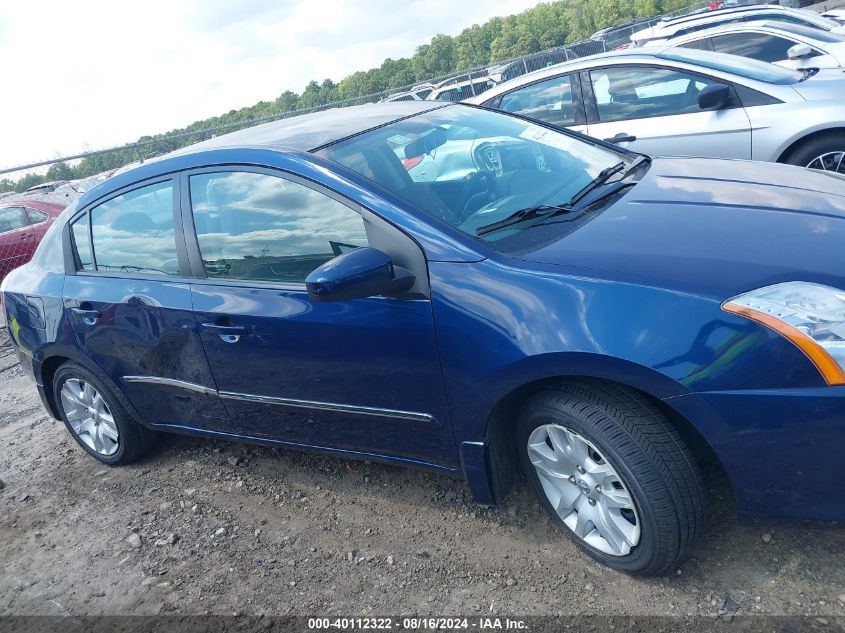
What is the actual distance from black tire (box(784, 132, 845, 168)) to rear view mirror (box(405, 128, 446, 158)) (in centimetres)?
346

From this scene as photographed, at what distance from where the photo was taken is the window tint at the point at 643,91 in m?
6.09

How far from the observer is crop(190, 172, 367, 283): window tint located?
2.92 meters

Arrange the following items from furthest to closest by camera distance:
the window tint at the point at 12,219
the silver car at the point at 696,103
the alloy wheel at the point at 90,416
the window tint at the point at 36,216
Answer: the window tint at the point at 36,216, the window tint at the point at 12,219, the silver car at the point at 696,103, the alloy wheel at the point at 90,416

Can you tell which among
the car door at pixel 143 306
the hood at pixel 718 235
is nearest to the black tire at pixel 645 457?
the hood at pixel 718 235

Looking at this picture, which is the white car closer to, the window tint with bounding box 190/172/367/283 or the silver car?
the silver car

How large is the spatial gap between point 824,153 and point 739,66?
110cm

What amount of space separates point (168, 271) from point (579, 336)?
2.02 metres

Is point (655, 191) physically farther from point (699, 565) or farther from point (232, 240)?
point (232, 240)

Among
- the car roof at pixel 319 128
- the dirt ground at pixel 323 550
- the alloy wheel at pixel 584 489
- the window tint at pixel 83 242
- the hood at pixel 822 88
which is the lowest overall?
the dirt ground at pixel 323 550

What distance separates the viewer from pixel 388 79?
4150 centimetres

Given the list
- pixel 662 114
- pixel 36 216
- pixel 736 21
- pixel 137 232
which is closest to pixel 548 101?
pixel 662 114

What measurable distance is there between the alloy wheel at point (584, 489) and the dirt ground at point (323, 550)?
0.16m

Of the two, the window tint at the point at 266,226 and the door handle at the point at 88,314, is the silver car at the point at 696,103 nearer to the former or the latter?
the window tint at the point at 266,226

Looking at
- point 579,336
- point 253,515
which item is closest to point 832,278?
point 579,336
